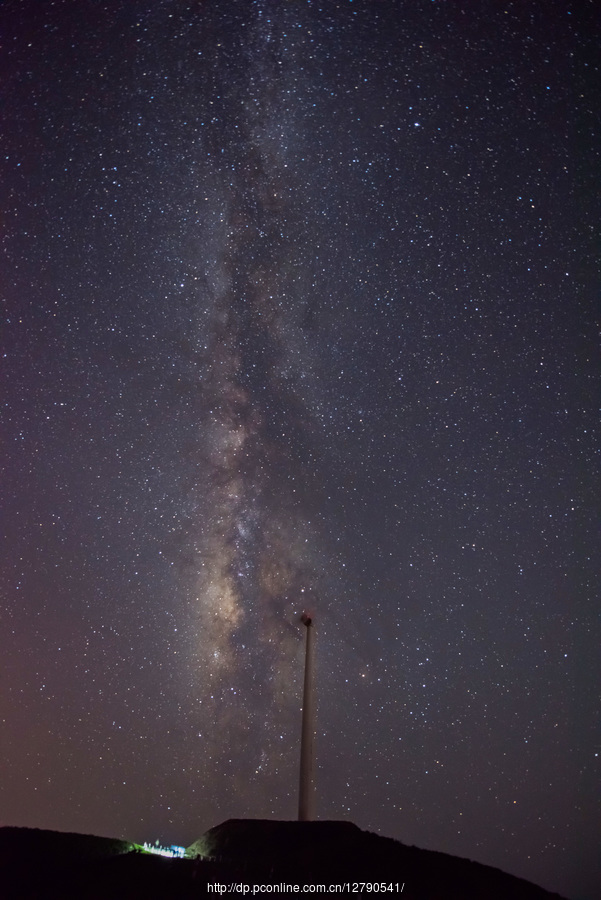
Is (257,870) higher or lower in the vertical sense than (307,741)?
lower

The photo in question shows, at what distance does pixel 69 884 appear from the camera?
17906mm

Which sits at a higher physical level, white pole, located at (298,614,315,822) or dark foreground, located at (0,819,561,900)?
white pole, located at (298,614,315,822)

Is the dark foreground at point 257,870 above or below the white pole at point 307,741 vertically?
below

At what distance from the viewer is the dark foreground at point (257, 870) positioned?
17328 millimetres

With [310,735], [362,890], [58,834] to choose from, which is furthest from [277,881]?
[310,735]

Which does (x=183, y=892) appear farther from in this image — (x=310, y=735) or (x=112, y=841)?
(x=310, y=735)

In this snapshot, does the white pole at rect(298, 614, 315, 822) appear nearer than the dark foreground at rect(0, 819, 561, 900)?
No

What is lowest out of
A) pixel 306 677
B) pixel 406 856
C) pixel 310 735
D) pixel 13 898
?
pixel 13 898

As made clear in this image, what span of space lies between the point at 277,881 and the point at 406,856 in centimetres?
423

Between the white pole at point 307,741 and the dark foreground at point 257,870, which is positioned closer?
the dark foreground at point 257,870

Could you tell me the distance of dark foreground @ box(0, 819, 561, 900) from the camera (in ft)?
56.9

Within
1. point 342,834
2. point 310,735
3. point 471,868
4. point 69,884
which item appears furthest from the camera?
point 310,735

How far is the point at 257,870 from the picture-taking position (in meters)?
18.8

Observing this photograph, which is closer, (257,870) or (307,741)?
(257,870)
